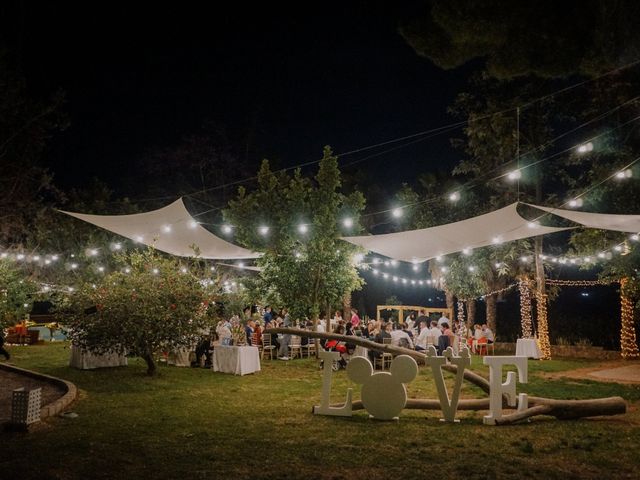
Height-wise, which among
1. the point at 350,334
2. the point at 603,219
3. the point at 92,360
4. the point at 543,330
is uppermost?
the point at 603,219

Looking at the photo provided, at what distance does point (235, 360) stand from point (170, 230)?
3289 mm

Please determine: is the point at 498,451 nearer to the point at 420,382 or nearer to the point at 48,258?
the point at 420,382

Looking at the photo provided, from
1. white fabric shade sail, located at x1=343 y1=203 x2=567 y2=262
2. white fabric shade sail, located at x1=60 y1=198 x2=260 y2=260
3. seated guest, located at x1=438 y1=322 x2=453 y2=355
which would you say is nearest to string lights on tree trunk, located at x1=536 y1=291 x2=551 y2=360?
seated guest, located at x1=438 y1=322 x2=453 y2=355

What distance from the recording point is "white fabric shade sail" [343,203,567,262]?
29.0ft

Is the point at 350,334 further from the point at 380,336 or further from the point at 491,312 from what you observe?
the point at 491,312

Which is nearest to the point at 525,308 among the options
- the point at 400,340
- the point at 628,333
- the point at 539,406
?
the point at 628,333

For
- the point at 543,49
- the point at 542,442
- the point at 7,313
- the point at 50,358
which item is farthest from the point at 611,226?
the point at 7,313

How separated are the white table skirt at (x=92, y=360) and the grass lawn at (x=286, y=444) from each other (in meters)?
3.03

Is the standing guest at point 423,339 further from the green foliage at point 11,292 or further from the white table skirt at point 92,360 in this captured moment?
the green foliage at point 11,292

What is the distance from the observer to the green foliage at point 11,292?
40.6ft

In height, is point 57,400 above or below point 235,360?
below

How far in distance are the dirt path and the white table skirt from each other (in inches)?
46.9

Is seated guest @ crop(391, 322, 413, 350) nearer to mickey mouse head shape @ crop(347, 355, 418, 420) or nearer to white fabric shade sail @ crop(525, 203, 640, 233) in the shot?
white fabric shade sail @ crop(525, 203, 640, 233)

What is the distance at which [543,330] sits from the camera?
46.0 feet
